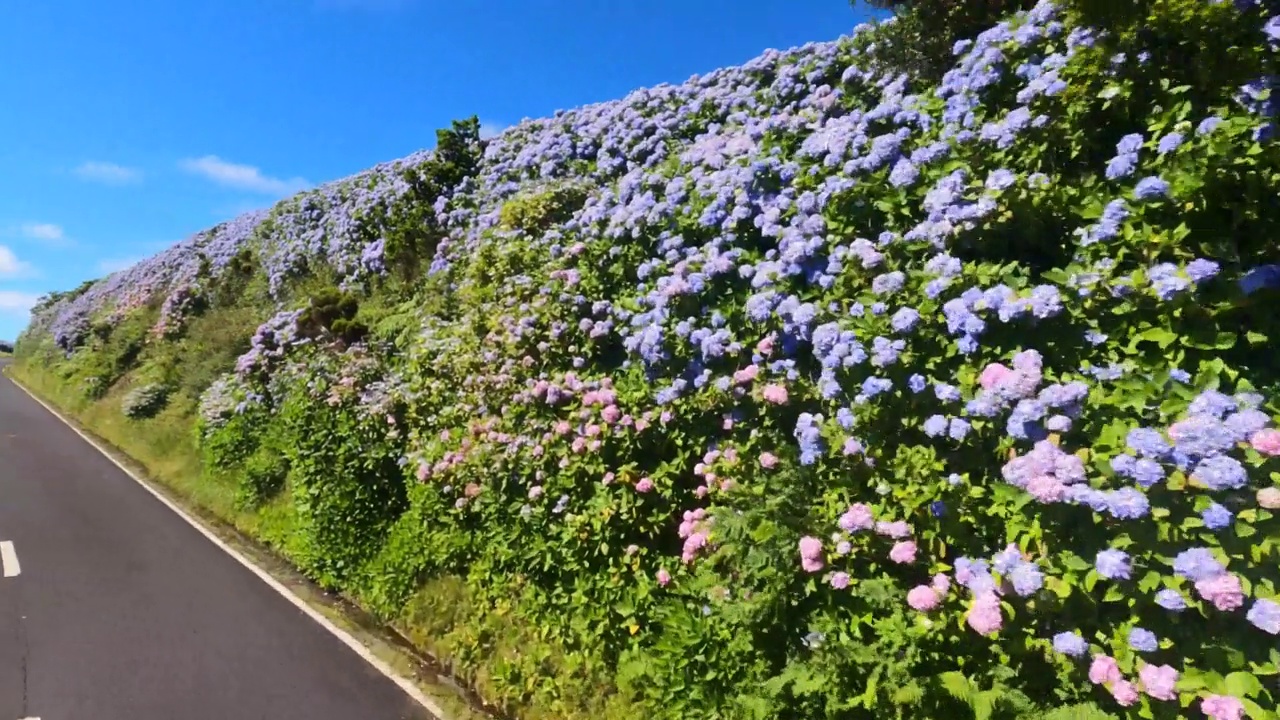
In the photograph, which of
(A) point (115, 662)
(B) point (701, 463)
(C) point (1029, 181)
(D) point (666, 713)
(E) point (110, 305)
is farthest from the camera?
(E) point (110, 305)

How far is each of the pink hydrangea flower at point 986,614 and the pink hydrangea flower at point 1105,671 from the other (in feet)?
1.22

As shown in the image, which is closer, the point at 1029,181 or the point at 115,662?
the point at 1029,181

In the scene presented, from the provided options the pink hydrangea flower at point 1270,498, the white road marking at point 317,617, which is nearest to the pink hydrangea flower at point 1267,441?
the pink hydrangea flower at point 1270,498

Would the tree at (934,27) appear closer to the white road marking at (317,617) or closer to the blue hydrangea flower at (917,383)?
the blue hydrangea flower at (917,383)

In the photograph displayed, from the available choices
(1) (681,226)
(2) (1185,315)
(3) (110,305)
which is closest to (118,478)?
(1) (681,226)

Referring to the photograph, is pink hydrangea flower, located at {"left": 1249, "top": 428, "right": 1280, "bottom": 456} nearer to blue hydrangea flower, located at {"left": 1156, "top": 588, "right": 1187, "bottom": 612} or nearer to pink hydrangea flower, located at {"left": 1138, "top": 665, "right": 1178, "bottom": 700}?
blue hydrangea flower, located at {"left": 1156, "top": 588, "right": 1187, "bottom": 612}

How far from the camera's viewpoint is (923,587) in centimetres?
391

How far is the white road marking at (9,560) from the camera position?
31.2 feet

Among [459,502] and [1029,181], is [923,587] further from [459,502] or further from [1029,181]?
[459,502]

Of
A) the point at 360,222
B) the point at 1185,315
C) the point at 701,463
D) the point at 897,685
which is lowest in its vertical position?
the point at 897,685

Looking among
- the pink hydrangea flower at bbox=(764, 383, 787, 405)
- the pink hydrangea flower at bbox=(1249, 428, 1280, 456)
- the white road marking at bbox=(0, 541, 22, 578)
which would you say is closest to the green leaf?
the pink hydrangea flower at bbox=(1249, 428, 1280, 456)

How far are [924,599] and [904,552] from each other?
0.24 m

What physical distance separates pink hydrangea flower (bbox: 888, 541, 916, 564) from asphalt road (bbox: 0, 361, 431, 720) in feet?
13.8

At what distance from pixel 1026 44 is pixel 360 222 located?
13661mm
